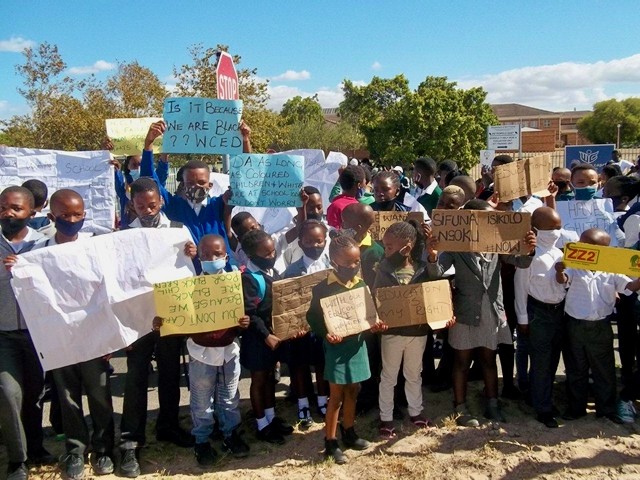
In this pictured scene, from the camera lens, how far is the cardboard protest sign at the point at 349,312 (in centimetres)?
395

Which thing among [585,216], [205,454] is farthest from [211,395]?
[585,216]

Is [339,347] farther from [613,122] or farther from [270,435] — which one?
[613,122]

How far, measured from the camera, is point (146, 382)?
4.30 meters

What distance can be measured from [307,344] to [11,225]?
7.88 ft

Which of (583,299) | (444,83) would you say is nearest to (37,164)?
(583,299)

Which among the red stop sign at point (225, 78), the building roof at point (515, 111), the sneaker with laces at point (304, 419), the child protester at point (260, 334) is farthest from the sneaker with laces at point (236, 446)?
the building roof at point (515, 111)

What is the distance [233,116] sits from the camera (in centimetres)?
561

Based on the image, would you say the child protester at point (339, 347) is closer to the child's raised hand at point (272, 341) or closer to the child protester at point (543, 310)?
the child's raised hand at point (272, 341)

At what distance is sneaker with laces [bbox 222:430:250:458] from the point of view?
429 centimetres

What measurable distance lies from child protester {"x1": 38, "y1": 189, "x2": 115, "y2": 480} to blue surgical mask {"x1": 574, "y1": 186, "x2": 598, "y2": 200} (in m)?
4.80

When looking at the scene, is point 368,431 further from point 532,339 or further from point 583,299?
point 583,299

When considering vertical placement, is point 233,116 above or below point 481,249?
above

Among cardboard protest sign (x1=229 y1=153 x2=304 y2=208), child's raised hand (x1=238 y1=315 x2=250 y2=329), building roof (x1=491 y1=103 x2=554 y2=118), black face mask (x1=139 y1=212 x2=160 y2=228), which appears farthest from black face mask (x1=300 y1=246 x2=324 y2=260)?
building roof (x1=491 y1=103 x2=554 y2=118)

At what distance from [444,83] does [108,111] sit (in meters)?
27.5
